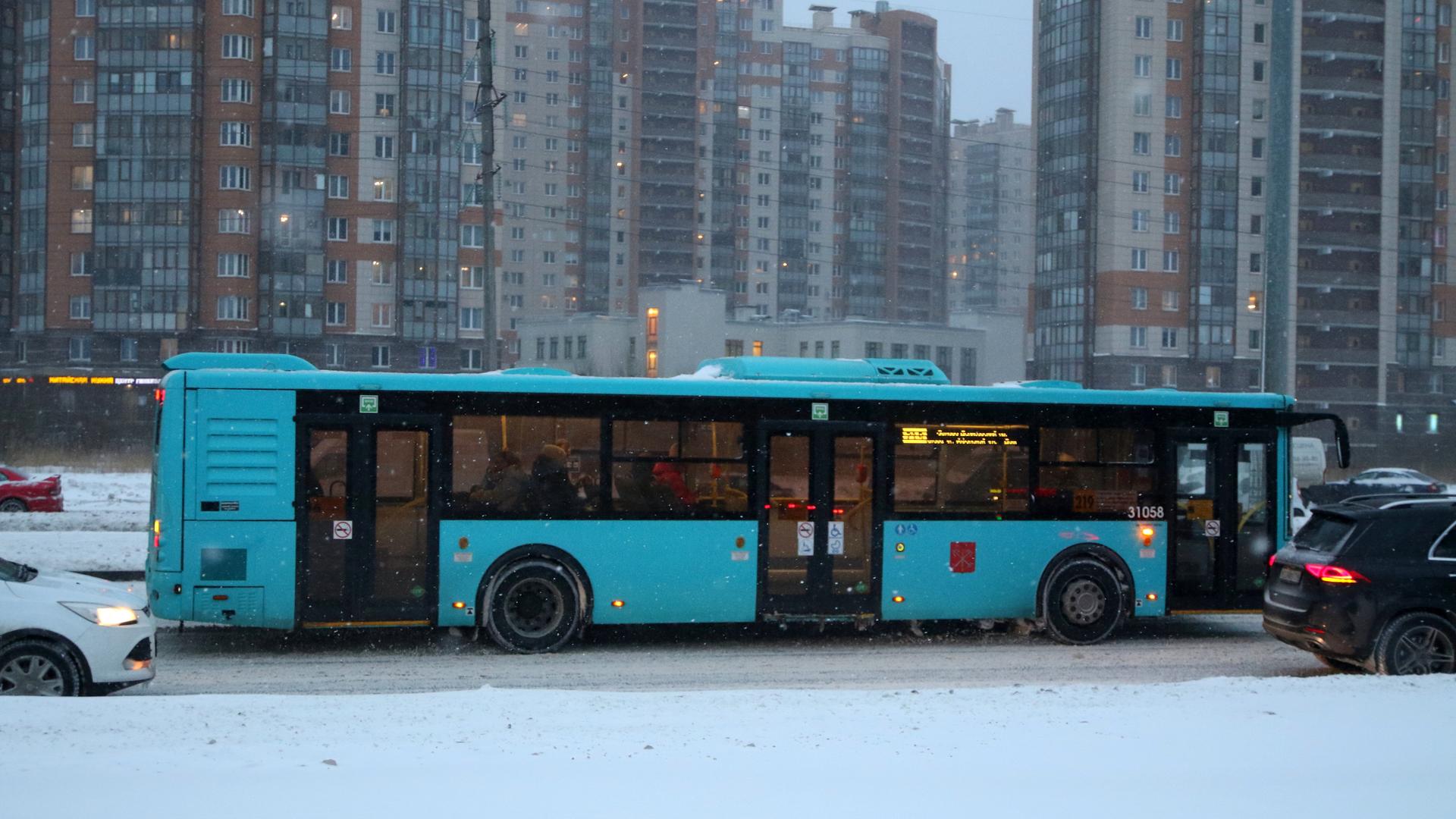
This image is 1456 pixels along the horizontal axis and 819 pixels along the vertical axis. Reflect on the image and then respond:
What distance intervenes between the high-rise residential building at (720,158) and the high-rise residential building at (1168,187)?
36937 mm

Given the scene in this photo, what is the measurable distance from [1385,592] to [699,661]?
6.22 metres

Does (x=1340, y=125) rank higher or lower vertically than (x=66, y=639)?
higher

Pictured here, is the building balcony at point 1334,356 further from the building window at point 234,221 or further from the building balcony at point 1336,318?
the building window at point 234,221

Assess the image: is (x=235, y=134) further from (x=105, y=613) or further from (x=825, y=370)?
(x=105, y=613)

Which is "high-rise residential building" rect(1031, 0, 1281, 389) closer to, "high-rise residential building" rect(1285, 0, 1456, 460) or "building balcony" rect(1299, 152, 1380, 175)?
"building balcony" rect(1299, 152, 1380, 175)

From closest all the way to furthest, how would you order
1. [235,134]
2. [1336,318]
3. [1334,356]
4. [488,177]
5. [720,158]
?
[488,177]
[235,134]
[1334,356]
[1336,318]
[720,158]

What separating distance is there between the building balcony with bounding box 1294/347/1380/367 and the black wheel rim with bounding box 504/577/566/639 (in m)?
79.4

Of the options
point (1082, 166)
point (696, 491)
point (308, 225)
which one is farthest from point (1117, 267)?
point (696, 491)

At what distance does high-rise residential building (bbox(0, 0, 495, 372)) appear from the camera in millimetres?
72375

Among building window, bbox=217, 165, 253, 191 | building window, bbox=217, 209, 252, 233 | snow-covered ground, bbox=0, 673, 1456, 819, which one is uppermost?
building window, bbox=217, 165, 253, 191

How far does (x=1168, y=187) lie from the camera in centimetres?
8281

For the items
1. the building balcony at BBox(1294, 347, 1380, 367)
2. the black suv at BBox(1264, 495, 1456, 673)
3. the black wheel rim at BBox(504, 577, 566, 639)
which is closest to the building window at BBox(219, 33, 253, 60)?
the building balcony at BBox(1294, 347, 1380, 367)

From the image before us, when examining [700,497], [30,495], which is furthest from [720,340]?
[700,497]

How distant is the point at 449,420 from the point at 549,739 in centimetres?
599
